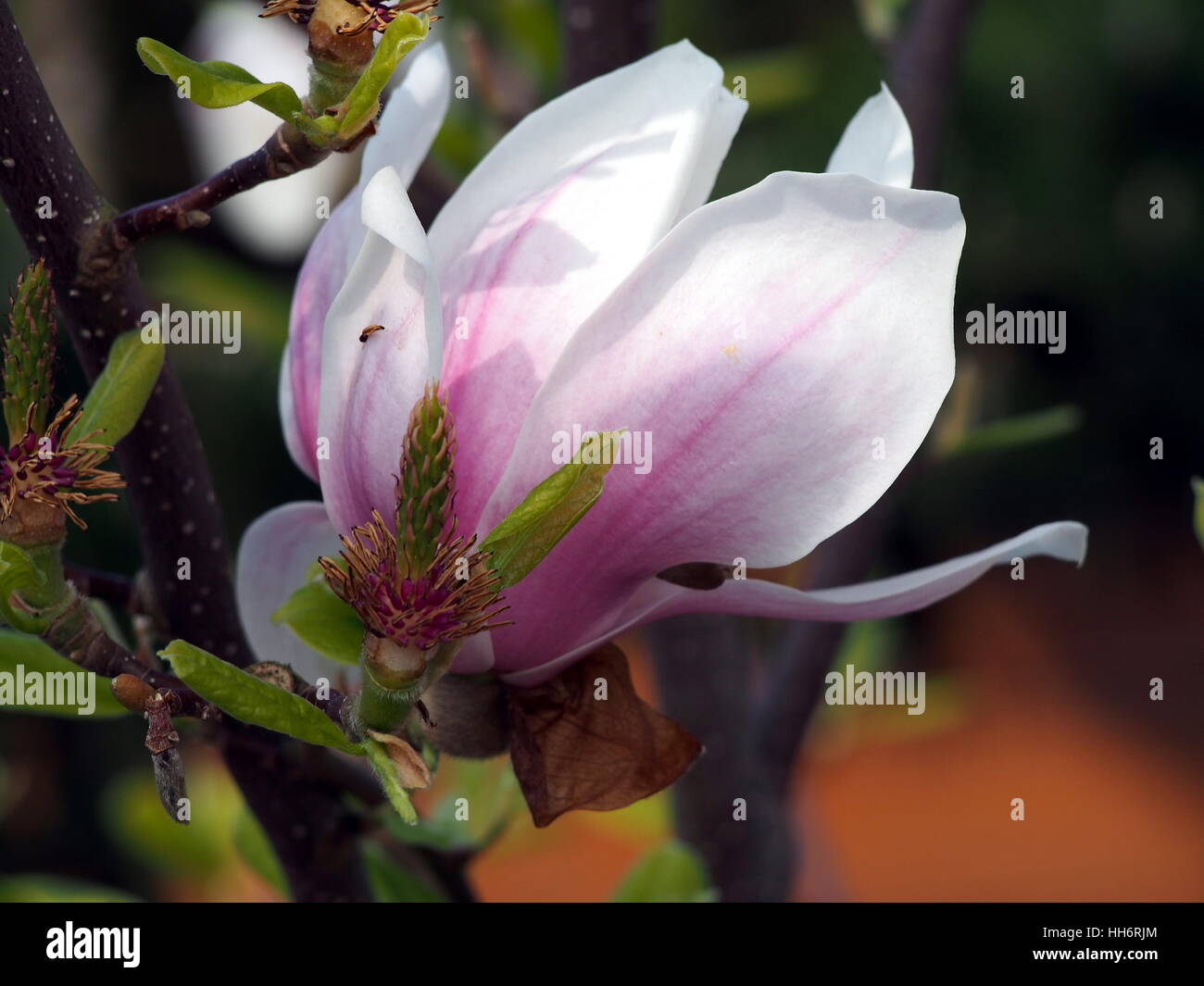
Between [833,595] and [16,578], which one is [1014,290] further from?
[16,578]

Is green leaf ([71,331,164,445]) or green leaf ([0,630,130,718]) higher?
green leaf ([71,331,164,445])

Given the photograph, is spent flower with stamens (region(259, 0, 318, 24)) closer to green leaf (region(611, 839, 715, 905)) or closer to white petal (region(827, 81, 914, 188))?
white petal (region(827, 81, 914, 188))

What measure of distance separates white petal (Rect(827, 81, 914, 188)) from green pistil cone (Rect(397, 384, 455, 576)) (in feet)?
0.46

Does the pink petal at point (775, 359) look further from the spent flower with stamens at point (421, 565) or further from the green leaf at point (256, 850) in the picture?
the green leaf at point (256, 850)

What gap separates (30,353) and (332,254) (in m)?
0.09

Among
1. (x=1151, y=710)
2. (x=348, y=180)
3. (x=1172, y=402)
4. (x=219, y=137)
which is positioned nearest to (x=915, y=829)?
(x=1151, y=710)

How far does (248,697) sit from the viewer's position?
0.27m

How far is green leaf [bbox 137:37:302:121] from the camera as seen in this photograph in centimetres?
27

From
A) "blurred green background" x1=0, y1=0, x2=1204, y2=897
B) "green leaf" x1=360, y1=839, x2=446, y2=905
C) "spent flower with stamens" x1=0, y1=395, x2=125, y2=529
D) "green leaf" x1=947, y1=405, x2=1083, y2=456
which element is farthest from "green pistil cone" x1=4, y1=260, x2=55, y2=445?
"blurred green background" x1=0, y1=0, x2=1204, y2=897

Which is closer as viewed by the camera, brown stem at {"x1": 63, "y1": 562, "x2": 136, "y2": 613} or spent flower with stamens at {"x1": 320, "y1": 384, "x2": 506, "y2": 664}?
spent flower with stamens at {"x1": 320, "y1": 384, "x2": 506, "y2": 664}

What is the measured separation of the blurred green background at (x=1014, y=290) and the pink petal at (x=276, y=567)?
54.8 inches

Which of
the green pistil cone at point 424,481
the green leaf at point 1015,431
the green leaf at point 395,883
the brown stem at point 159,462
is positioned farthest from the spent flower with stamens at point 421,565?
the green leaf at point 1015,431

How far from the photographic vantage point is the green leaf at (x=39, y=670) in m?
0.34

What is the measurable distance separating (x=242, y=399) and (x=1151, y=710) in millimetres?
2010
